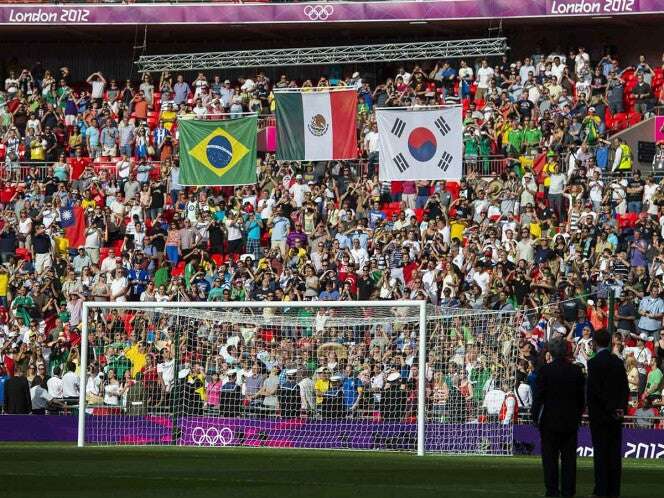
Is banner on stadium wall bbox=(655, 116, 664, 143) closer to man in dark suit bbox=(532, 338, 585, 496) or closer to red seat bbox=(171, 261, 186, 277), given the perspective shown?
red seat bbox=(171, 261, 186, 277)

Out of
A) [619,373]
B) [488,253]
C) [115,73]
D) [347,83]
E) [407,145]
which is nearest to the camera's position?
[619,373]

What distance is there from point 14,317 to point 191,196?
17.3 ft

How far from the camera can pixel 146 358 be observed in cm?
2598

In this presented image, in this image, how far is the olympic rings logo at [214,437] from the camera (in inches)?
975

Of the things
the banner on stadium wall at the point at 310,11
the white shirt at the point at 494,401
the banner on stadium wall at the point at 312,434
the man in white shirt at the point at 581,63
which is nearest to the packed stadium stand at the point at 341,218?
the white shirt at the point at 494,401

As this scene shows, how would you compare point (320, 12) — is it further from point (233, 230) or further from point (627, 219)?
point (627, 219)

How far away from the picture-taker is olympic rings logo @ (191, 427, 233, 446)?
975 inches

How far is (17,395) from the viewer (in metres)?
28.3

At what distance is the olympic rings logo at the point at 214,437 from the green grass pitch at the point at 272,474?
7.01ft

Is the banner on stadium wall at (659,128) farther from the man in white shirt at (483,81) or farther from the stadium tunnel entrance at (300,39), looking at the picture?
the stadium tunnel entrance at (300,39)

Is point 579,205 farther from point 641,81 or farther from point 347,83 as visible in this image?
point 347,83

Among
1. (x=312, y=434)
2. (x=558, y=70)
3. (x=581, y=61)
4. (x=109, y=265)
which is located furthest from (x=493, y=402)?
(x=581, y=61)

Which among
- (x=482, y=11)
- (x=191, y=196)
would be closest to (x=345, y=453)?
(x=191, y=196)

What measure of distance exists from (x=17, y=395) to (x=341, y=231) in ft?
27.5
